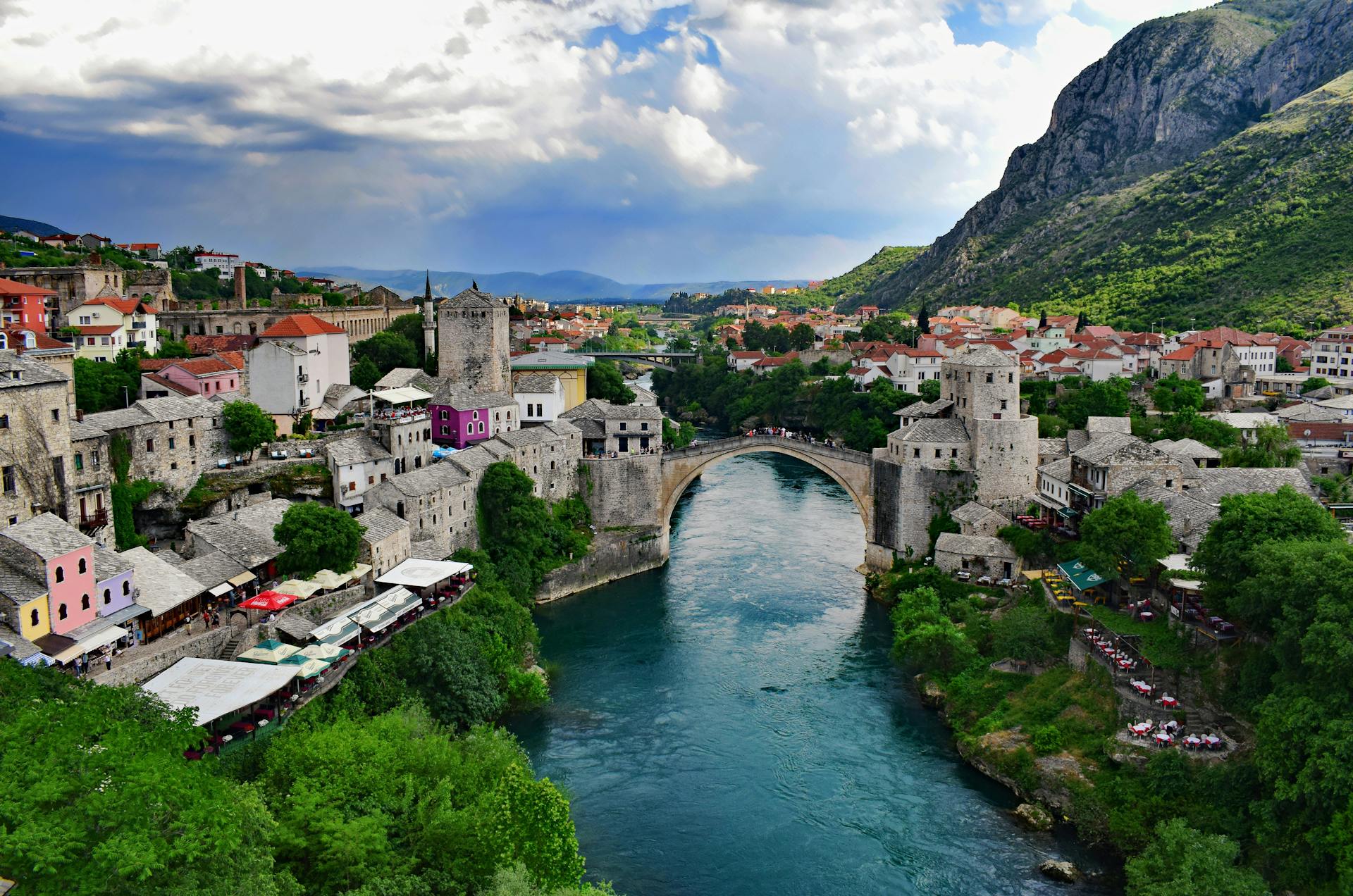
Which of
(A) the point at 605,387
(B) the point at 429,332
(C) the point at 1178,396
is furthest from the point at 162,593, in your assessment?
(C) the point at 1178,396

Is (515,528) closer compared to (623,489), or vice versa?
(515,528)

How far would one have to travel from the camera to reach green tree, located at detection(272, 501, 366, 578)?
29.1 metres

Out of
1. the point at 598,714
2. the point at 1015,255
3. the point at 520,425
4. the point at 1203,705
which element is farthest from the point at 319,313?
the point at 1015,255

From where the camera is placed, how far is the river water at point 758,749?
22016mm

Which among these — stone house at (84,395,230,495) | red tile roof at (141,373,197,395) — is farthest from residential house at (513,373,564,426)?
stone house at (84,395,230,495)

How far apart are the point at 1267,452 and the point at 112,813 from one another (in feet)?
123

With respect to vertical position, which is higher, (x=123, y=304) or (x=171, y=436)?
(x=123, y=304)

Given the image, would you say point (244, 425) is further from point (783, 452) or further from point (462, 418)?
point (783, 452)

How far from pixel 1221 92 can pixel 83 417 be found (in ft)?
367

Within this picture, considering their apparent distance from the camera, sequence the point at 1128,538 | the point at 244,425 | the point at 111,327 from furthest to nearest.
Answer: the point at 111,327 < the point at 244,425 < the point at 1128,538

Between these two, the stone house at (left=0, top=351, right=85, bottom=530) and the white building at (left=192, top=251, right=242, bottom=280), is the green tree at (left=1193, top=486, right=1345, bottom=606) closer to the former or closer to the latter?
the stone house at (left=0, top=351, right=85, bottom=530)

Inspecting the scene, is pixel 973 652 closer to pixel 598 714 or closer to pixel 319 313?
pixel 598 714

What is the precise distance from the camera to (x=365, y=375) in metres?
47.5

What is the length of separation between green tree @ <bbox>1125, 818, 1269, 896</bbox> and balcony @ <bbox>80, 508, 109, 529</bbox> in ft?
86.8
